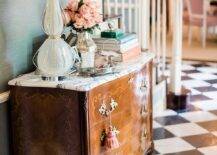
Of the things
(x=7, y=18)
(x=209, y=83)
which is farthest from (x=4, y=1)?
(x=209, y=83)

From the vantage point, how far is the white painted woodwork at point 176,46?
4355 mm

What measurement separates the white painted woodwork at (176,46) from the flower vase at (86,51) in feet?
6.11

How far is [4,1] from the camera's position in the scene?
243cm

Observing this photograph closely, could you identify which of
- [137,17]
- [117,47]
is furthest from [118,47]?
[137,17]

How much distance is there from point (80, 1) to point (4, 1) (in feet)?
1.37

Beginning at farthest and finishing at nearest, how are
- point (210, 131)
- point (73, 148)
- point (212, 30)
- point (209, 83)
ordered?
1. point (212, 30)
2. point (209, 83)
3. point (210, 131)
4. point (73, 148)

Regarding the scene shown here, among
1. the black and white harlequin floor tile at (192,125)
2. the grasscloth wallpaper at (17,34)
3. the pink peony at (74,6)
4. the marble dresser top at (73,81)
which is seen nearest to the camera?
the marble dresser top at (73,81)

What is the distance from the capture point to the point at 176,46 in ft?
14.5

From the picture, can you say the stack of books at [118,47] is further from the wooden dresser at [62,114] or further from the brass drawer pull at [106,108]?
the brass drawer pull at [106,108]

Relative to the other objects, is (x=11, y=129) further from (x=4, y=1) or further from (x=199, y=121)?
(x=199, y=121)

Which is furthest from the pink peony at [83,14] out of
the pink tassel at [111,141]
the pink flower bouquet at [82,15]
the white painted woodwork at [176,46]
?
the white painted woodwork at [176,46]

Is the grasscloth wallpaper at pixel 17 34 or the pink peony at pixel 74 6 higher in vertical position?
the pink peony at pixel 74 6

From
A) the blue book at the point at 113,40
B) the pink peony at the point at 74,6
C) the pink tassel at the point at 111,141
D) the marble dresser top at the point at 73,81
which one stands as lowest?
the pink tassel at the point at 111,141

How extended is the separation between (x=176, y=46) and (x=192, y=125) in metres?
0.83
